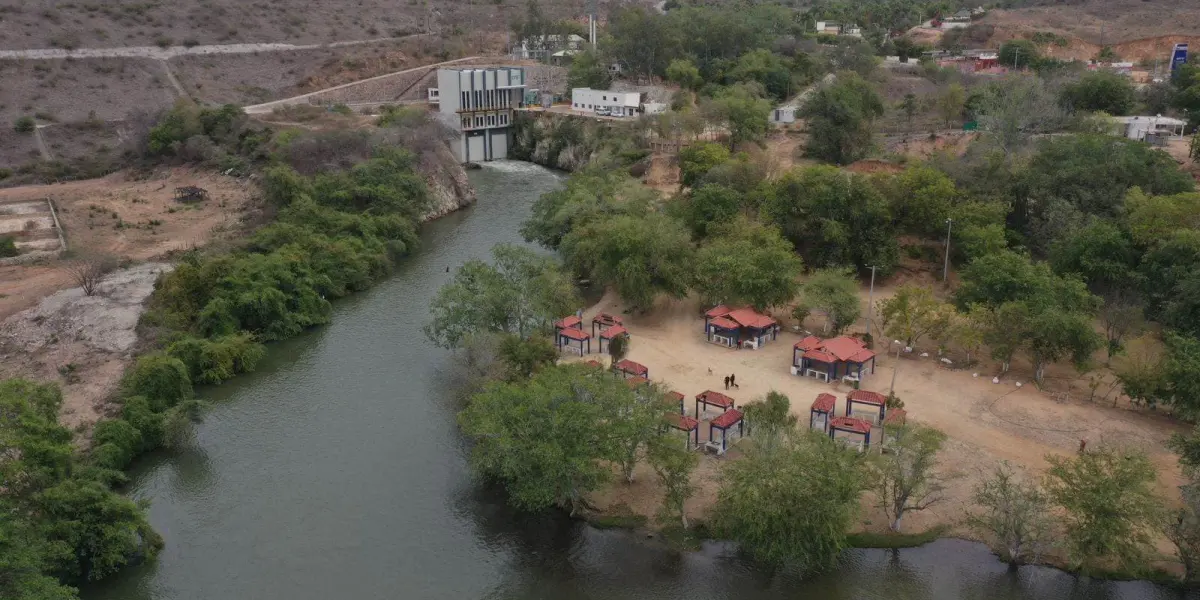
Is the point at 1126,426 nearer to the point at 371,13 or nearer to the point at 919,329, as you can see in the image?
the point at 919,329

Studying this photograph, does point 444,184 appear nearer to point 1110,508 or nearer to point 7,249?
point 7,249

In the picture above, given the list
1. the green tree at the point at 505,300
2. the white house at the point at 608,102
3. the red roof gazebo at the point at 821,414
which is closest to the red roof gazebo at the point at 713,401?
the red roof gazebo at the point at 821,414

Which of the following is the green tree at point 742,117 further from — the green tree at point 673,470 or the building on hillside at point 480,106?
the green tree at point 673,470

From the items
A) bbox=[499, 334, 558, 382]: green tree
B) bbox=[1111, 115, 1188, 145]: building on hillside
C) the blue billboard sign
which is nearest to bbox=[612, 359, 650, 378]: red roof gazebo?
bbox=[499, 334, 558, 382]: green tree

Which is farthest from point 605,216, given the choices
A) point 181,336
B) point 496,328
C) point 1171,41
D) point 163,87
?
point 1171,41

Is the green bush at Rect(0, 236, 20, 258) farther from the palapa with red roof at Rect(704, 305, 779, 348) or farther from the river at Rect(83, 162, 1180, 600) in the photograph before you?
the palapa with red roof at Rect(704, 305, 779, 348)

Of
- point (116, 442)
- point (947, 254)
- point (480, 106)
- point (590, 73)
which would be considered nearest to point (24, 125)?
point (480, 106)
